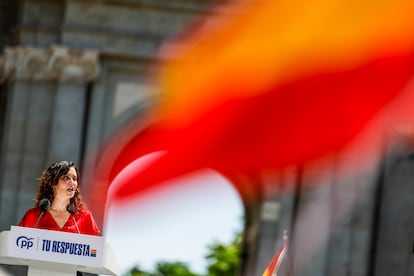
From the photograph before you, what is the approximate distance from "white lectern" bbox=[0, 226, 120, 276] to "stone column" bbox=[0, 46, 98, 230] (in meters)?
14.6

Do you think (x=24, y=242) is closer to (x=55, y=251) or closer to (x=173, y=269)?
(x=55, y=251)

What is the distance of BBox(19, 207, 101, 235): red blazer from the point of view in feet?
33.1

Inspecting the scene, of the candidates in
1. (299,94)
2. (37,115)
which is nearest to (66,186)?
(299,94)

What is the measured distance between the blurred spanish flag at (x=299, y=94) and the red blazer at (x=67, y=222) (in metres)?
0.66

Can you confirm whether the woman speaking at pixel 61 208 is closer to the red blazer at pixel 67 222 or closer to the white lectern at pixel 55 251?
the red blazer at pixel 67 222

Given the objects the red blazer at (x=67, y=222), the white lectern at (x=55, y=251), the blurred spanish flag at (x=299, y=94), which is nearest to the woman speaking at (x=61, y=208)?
the red blazer at (x=67, y=222)

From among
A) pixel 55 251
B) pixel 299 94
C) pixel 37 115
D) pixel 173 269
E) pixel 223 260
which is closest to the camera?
pixel 299 94

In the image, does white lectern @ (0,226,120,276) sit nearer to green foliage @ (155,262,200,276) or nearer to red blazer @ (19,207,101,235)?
red blazer @ (19,207,101,235)

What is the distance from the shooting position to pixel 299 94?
9.44m

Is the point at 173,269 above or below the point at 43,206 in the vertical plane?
above

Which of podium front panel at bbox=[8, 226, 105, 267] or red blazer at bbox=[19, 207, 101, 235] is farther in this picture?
red blazer at bbox=[19, 207, 101, 235]

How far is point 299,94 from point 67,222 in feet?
6.30

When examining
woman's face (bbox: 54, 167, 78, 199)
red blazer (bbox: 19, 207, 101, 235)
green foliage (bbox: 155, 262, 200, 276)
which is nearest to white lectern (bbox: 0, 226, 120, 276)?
red blazer (bbox: 19, 207, 101, 235)

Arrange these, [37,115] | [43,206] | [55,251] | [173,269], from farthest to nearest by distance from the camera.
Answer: [173,269] → [37,115] → [43,206] → [55,251]
